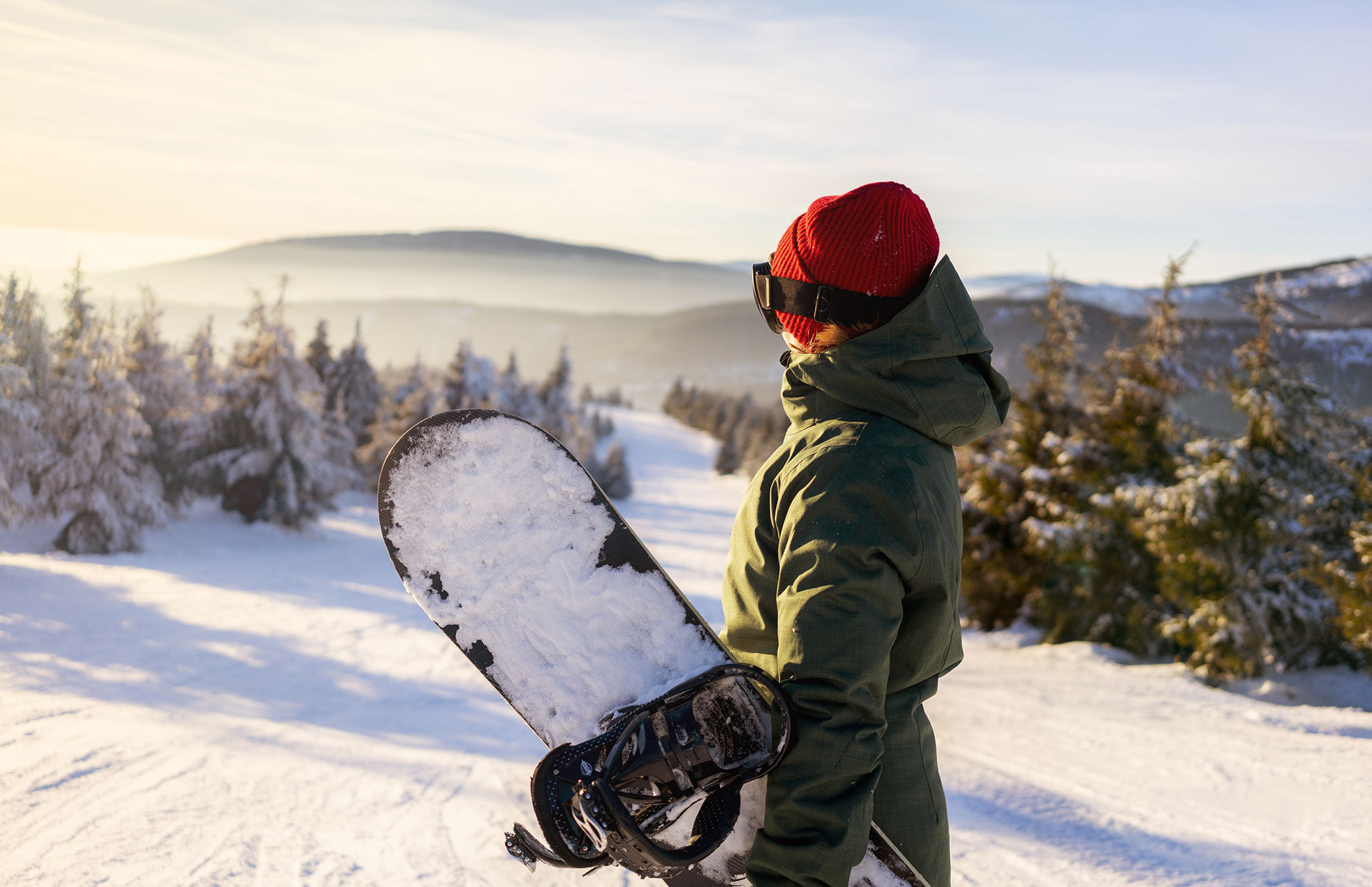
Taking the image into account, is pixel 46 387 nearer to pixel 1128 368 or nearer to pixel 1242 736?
pixel 1242 736

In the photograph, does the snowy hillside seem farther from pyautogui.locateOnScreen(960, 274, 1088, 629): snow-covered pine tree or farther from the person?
the person

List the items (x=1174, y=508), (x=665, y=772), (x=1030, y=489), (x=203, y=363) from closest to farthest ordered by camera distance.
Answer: (x=665, y=772) < (x=1174, y=508) < (x=1030, y=489) < (x=203, y=363)

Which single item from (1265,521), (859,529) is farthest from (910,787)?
(1265,521)

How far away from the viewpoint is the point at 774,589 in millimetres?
1545

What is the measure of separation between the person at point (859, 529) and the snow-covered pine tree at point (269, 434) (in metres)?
15.9

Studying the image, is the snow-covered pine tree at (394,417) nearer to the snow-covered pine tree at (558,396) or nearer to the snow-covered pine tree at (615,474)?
the snow-covered pine tree at (558,396)

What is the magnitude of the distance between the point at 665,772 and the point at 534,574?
2.16 ft

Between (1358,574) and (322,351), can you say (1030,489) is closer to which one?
(1358,574)

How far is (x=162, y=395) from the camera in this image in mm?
14352

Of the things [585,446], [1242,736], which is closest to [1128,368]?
[1242,736]

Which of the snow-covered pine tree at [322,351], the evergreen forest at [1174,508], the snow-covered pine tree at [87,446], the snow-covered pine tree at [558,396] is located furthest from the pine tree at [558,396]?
the snow-covered pine tree at [87,446]

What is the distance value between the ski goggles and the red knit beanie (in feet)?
0.06

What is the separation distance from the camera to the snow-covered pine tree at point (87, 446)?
16.8ft

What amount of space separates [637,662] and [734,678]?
35 centimetres
